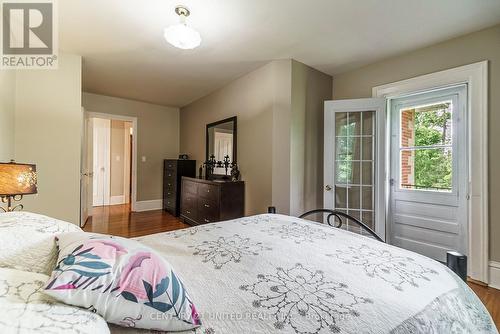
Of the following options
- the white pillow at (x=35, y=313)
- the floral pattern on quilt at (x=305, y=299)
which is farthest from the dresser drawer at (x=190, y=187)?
the white pillow at (x=35, y=313)

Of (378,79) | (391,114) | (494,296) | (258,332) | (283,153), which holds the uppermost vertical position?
(378,79)

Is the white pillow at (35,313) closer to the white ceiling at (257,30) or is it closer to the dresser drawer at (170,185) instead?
the white ceiling at (257,30)

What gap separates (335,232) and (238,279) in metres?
0.84

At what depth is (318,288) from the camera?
791mm

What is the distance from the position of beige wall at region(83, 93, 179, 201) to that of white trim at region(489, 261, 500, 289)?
5.65 m

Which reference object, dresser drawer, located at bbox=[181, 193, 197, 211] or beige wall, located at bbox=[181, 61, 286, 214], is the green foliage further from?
dresser drawer, located at bbox=[181, 193, 197, 211]

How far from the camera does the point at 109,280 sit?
584mm

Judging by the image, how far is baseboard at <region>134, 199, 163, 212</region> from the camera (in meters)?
5.15

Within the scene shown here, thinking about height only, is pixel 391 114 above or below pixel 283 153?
above

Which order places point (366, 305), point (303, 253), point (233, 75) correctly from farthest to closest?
point (233, 75)
point (303, 253)
point (366, 305)

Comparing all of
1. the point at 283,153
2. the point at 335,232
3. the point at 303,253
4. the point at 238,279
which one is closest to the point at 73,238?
the point at 238,279

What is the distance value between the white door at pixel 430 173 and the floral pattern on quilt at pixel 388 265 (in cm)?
206

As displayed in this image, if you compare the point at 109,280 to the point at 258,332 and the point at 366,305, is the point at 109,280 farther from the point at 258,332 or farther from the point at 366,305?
the point at 366,305

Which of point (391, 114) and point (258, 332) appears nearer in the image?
point (258, 332)
